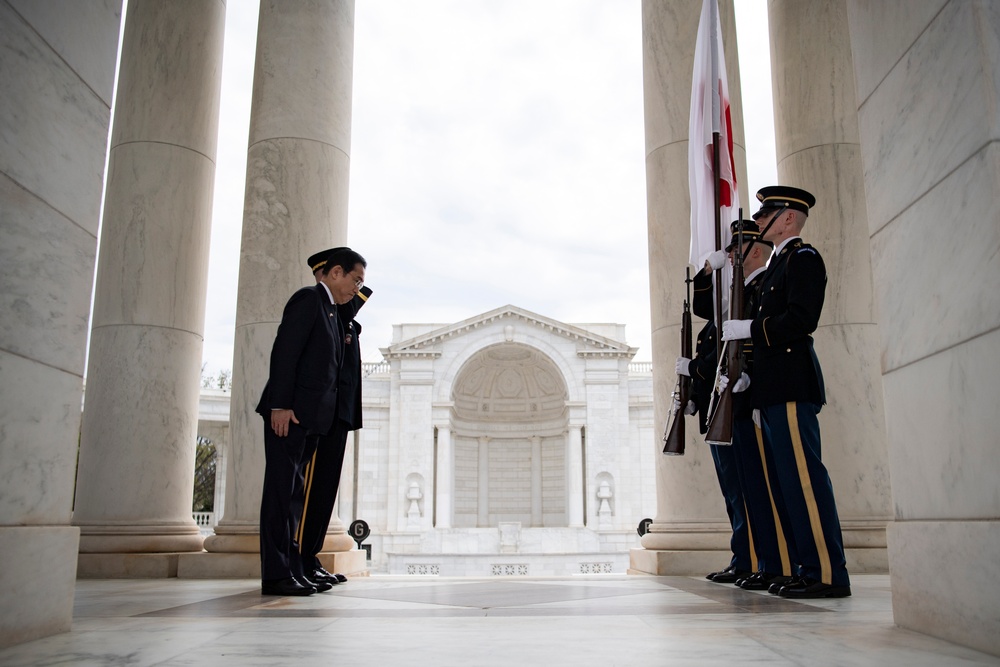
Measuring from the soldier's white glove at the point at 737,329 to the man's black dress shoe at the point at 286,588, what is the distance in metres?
5.17

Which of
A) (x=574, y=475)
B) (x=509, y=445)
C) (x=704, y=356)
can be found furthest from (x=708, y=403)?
(x=509, y=445)

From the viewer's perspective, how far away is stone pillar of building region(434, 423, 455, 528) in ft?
184

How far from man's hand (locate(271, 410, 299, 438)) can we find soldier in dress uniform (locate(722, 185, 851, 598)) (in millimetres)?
4720

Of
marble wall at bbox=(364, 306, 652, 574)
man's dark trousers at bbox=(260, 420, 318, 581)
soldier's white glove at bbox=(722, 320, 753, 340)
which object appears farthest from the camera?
marble wall at bbox=(364, 306, 652, 574)

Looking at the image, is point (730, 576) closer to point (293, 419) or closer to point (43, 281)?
point (293, 419)

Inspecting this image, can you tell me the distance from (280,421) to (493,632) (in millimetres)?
4310

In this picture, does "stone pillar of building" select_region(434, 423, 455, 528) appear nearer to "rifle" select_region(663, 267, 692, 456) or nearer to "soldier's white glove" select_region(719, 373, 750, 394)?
"rifle" select_region(663, 267, 692, 456)

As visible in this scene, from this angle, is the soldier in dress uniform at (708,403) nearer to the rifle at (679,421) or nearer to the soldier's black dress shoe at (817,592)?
the rifle at (679,421)

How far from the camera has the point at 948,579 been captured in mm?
4918

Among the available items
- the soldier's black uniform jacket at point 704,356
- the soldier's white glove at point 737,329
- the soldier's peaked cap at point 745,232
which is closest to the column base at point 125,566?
the soldier's black uniform jacket at point 704,356

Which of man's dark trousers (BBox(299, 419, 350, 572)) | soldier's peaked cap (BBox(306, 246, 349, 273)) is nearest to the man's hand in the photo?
man's dark trousers (BBox(299, 419, 350, 572))

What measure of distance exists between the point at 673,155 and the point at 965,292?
31.1 ft

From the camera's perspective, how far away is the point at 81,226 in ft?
19.2

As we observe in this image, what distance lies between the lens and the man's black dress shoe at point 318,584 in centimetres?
927
